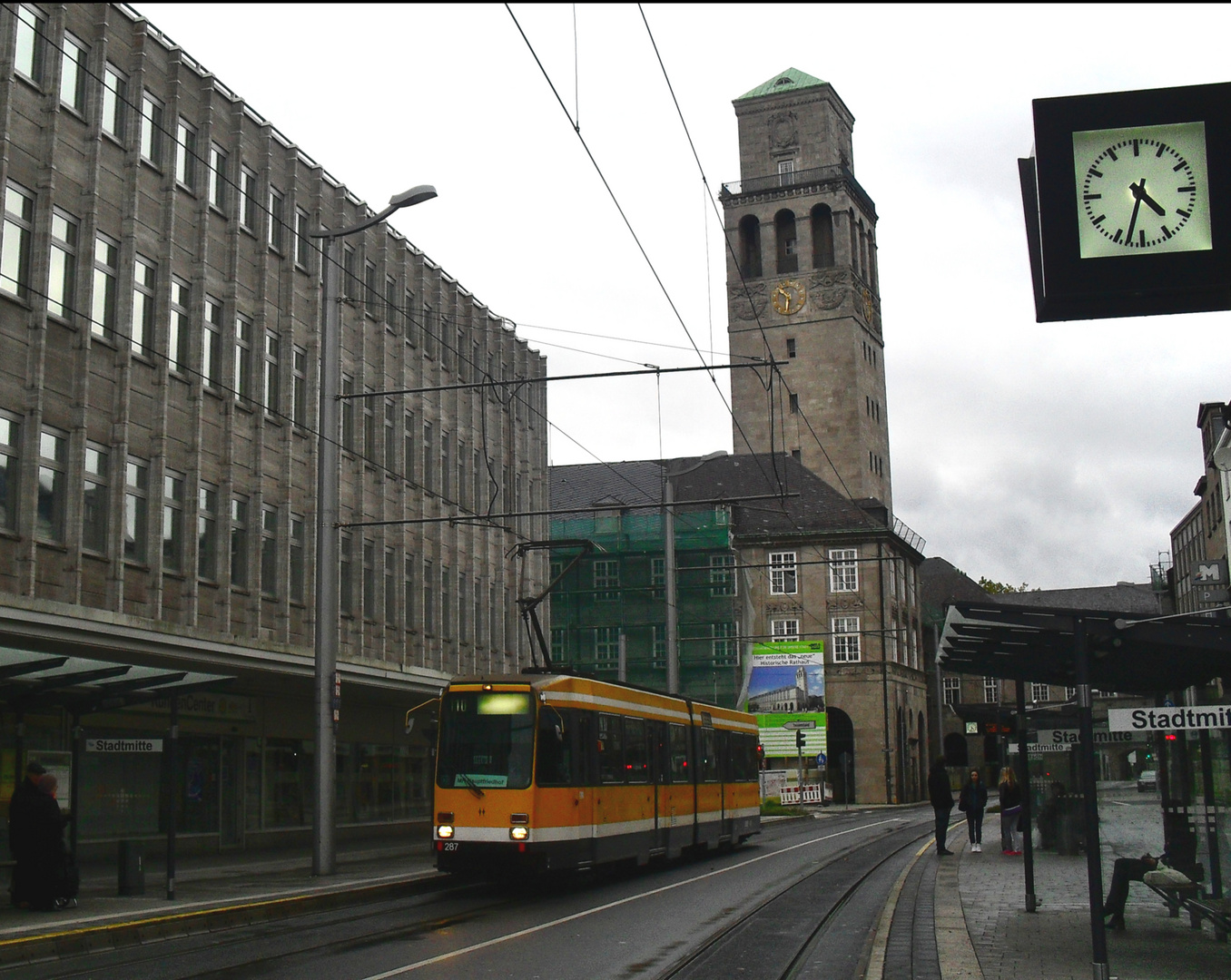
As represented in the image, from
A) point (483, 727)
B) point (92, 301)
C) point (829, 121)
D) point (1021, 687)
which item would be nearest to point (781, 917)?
point (1021, 687)

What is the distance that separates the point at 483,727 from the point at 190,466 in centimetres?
808

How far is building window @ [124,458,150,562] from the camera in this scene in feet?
74.9

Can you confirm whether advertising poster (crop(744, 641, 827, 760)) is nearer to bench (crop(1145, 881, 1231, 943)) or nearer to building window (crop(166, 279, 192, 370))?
building window (crop(166, 279, 192, 370))

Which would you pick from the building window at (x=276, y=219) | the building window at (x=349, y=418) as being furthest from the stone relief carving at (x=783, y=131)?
the building window at (x=276, y=219)

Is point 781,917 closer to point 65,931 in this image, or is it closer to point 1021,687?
point 1021,687

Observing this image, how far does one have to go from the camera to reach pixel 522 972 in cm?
1205

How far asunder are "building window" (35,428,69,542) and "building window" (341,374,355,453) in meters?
9.89

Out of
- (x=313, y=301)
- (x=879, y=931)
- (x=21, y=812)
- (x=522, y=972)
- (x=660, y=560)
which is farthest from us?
(x=660, y=560)

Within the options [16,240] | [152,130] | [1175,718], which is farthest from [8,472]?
[1175,718]

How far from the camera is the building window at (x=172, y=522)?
78.3 feet

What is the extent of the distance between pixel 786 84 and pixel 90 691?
86.3m

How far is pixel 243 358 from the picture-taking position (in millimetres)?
27016

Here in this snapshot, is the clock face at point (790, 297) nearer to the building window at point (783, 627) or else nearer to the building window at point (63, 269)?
the building window at point (783, 627)

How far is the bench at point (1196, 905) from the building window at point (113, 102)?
60.6 feet
